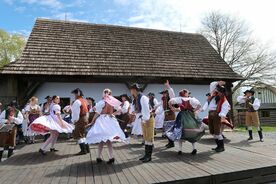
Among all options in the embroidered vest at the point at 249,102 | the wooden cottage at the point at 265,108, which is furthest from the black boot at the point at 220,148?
the wooden cottage at the point at 265,108

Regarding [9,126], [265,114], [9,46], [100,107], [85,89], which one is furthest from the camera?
[265,114]

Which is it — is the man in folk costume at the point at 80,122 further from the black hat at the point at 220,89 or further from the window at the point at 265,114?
the window at the point at 265,114

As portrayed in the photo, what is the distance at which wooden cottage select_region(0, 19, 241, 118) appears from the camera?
467 inches

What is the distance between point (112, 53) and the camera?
46.2ft

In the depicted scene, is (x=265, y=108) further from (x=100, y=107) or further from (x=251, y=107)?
(x=100, y=107)

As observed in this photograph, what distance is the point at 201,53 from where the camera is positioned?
54.7 feet

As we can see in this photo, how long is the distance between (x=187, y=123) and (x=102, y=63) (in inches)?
307

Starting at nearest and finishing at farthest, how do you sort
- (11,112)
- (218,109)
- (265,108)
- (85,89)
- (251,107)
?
(218,109) → (11,112) → (251,107) → (85,89) → (265,108)

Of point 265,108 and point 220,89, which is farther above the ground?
point 220,89

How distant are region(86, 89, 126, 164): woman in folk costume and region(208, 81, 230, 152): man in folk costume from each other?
262 cm

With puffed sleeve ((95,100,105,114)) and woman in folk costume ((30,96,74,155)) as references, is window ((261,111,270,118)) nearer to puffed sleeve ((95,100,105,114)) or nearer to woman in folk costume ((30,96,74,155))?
woman in folk costume ((30,96,74,155))

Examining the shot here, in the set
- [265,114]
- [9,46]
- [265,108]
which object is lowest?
[265,114]

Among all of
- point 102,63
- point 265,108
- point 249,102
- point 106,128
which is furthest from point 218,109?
point 265,108

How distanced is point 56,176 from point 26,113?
5196 mm
